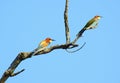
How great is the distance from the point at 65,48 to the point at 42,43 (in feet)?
4.20

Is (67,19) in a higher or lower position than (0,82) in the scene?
higher

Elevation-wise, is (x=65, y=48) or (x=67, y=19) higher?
(x=67, y=19)

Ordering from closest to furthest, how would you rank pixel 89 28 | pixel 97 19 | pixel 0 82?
pixel 0 82
pixel 89 28
pixel 97 19

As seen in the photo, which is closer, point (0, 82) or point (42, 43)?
point (0, 82)

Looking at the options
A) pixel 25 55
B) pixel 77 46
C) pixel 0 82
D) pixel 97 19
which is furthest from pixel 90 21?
pixel 0 82

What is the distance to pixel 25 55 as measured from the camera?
5.55m

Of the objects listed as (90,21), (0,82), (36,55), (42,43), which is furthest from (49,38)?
(0,82)

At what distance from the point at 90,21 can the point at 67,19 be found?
1186mm

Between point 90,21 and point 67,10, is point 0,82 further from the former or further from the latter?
point 90,21

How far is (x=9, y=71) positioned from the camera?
5.53 metres

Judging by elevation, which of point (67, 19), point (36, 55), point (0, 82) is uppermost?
point (67, 19)

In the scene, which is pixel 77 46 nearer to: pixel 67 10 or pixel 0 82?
pixel 67 10

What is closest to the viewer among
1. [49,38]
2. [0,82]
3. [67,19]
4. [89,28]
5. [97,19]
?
[0,82]

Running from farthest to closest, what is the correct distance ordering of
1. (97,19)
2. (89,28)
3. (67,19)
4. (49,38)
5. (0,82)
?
1. (97,19)
2. (49,38)
3. (89,28)
4. (67,19)
5. (0,82)
